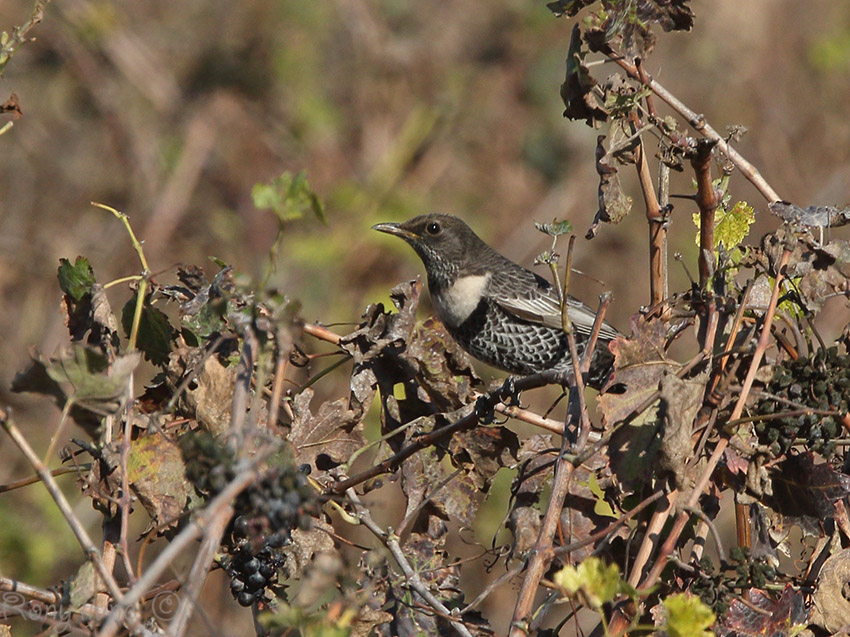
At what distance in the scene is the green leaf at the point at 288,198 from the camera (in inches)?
55.8

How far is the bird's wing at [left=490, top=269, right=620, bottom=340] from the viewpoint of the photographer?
4.31 meters

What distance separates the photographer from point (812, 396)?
202 centimetres

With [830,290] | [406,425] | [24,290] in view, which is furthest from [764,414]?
[24,290]

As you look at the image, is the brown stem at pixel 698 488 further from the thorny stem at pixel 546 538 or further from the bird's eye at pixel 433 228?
the bird's eye at pixel 433 228

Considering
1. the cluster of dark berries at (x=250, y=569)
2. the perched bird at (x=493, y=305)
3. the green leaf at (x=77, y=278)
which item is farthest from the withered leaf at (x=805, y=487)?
the perched bird at (x=493, y=305)

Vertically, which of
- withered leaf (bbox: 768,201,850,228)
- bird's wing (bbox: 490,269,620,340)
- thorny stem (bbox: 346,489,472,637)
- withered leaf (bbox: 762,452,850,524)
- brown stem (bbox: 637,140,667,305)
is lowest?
thorny stem (bbox: 346,489,472,637)

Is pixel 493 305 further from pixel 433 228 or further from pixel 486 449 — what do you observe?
pixel 486 449

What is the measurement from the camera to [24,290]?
658 cm

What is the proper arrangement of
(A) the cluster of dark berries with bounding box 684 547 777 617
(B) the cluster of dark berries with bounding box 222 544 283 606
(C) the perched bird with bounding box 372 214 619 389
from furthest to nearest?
(C) the perched bird with bounding box 372 214 619 389 → (B) the cluster of dark berries with bounding box 222 544 283 606 → (A) the cluster of dark berries with bounding box 684 547 777 617

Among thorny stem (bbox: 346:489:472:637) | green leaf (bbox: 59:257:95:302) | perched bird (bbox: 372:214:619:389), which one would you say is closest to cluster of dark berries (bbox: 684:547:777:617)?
thorny stem (bbox: 346:489:472:637)

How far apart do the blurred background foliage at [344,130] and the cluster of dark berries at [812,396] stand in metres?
4.47

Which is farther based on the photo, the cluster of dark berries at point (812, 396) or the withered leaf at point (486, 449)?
the withered leaf at point (486, 449)

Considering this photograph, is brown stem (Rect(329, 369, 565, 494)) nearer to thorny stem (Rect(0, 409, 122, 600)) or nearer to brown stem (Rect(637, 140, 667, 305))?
brown stem (Rect(637, 140, 667, 305))

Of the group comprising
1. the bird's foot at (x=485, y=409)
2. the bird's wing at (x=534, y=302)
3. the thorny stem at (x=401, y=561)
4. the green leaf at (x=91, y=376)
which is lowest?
the thorny stem at (x=401, y=561)
